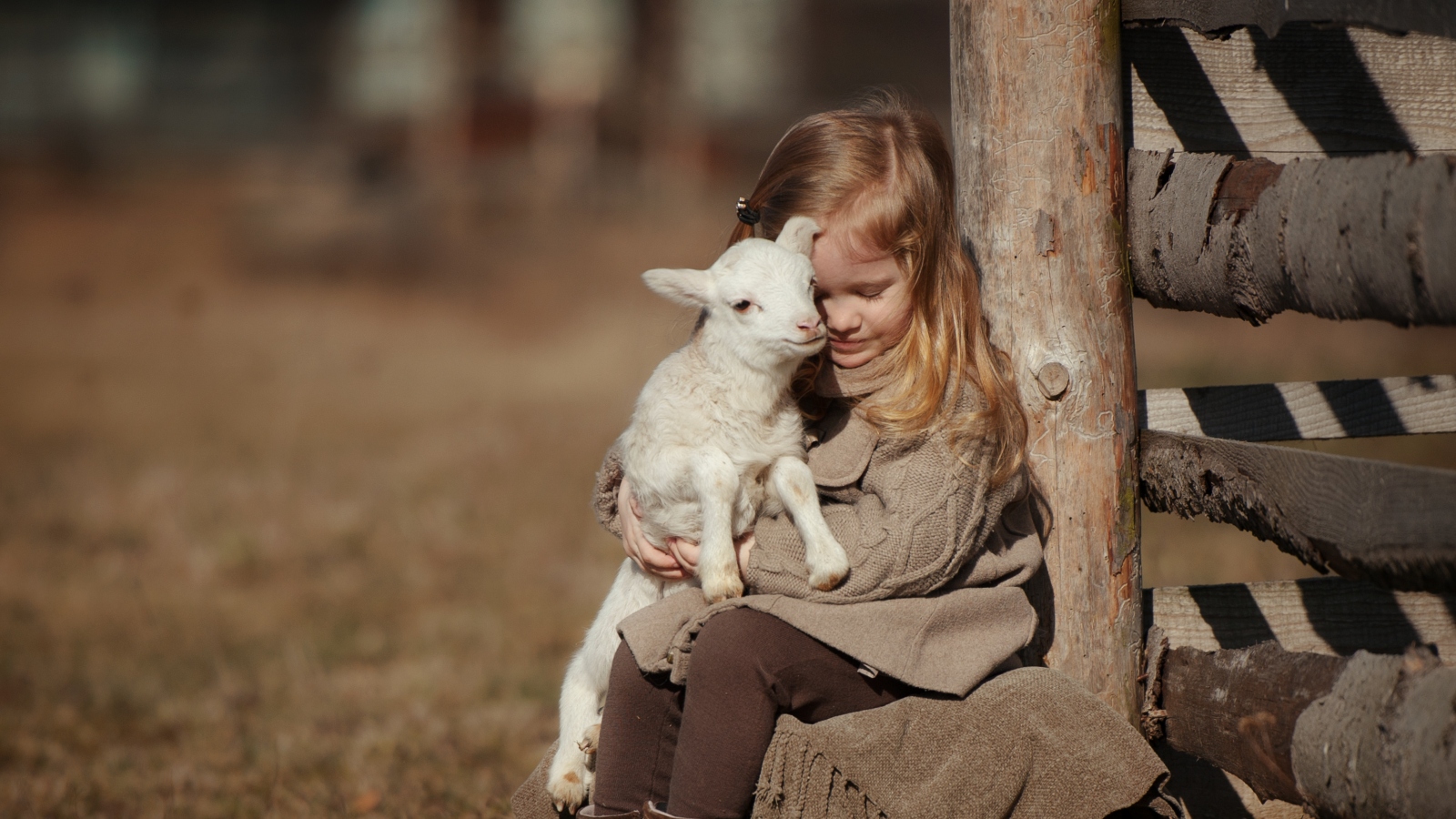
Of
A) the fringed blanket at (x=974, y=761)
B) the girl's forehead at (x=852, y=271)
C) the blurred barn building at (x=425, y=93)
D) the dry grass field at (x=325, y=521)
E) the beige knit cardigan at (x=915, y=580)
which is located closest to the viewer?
the fringed blanket at (x=974, y=761)

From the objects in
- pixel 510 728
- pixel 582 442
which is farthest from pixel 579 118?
pixel 510 728

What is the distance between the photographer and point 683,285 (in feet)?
8.98

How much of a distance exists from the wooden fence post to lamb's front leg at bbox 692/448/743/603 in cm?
67

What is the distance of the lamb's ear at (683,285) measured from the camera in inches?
107

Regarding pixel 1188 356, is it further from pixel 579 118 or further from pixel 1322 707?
pixel 579 118

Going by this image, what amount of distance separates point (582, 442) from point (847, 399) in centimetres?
691

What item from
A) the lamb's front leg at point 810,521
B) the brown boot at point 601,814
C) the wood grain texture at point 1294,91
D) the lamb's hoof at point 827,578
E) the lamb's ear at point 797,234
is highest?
the wood grain texture at point 1294,91

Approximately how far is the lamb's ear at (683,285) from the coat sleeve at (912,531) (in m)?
0.58

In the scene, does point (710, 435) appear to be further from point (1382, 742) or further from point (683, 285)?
point (1382, 742)

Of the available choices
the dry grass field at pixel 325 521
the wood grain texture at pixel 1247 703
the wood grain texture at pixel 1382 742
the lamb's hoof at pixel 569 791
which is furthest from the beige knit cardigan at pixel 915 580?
the dry grass field at pixel 325 521

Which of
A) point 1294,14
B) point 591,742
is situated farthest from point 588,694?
point 1294,14

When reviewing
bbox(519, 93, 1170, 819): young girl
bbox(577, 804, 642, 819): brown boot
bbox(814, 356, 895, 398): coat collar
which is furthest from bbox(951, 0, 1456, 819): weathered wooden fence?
bbox(577, 804, 642, 819): brown boot

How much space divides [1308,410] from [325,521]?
6260 mm

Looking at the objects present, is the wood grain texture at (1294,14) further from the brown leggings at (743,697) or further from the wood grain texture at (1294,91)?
the brown leggings at (743,697)
